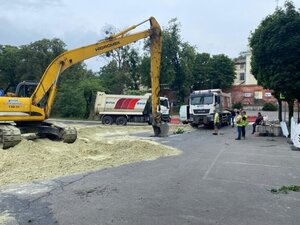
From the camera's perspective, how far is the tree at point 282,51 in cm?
2138

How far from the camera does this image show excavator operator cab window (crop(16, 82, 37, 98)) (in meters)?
16.9

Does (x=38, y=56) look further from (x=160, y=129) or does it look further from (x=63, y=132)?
(x=63, y=132)

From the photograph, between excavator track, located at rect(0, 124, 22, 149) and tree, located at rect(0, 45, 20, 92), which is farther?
tree, located at rect(0, 45, 20, 92)

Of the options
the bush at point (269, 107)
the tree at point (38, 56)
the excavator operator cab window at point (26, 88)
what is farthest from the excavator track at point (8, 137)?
the bush at point (269, 107)

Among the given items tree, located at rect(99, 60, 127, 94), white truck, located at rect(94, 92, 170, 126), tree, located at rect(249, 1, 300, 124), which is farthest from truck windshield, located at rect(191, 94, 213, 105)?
tree, located at rect(99, 60, 127, 94)

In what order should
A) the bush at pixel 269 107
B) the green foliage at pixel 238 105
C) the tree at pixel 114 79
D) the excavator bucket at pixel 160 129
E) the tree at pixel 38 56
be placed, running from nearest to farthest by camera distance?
the excavator bucket at pixel 160 129 → the bush at pixel 269 107 → the green foliage at pixel 238 105 → the tree at pixel 38 56 → the tree at pixel 114 79

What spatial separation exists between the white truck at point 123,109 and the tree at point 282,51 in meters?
15.0

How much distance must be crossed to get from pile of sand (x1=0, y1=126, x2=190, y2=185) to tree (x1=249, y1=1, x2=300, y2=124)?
31.9ft

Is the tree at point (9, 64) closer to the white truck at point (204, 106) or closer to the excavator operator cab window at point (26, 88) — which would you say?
the white truck at point (204, 106)

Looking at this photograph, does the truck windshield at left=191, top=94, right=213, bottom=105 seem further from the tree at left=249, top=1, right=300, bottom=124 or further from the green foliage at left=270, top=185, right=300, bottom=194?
the green foliage at left=270, top=185, right=300, bottom=194

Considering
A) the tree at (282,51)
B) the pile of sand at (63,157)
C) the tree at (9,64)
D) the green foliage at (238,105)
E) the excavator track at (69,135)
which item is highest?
the tree at (9,64)

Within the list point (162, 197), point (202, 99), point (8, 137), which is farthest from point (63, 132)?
point (202, 99)

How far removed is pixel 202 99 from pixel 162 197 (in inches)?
921

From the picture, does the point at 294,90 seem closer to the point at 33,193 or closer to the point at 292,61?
the point at 292,61
